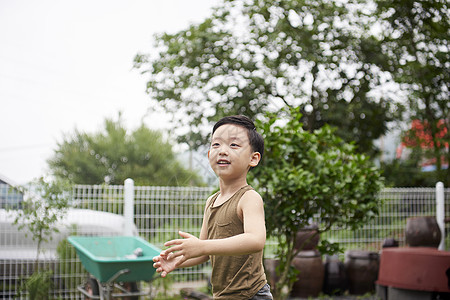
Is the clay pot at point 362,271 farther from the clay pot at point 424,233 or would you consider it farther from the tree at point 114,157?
→ the tree at point 114,157

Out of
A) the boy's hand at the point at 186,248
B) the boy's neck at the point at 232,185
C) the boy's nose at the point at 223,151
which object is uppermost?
the boy's nose at the point at 223,151

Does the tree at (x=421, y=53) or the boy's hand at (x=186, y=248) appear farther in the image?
the tree at (x=421, y=53)

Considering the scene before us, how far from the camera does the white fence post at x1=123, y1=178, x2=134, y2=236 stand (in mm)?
5530

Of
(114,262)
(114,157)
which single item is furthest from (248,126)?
(114,157)

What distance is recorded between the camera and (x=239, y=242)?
5.41ft

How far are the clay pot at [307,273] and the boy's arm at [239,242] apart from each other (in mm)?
→ 4228

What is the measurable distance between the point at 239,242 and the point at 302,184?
8.96 feet

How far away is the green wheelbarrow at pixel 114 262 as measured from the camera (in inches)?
157

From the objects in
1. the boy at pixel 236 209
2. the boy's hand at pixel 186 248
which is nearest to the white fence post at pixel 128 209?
the boy at pixel 236 209

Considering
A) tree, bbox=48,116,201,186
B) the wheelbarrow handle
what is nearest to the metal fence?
the wheelbarrow handle

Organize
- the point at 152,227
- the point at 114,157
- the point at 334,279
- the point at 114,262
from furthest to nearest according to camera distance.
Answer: the point at 114,157
the point at 334,279
the point at 152,227
the point at 114,262

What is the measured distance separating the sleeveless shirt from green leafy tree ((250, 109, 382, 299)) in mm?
2445

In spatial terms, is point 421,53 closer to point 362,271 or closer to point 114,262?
point 362,271

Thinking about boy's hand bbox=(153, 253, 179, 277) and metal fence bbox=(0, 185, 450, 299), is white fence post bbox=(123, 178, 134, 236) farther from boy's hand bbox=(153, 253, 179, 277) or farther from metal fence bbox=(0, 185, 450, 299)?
boy's hand bbox=(153, 253, 179, 277)
